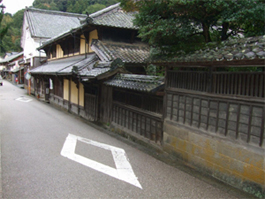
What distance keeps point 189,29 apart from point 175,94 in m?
2.09

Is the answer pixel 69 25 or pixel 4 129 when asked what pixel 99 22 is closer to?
pixel 4 129

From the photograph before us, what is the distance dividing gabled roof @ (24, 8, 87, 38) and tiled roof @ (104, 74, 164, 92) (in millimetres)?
Result: 26533

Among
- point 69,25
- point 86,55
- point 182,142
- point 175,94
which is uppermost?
point 69,25

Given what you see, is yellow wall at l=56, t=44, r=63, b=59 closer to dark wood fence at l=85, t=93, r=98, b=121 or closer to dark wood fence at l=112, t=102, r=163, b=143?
dark wood fence at l=85, t=93, r=98, b=121

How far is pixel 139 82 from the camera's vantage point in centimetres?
902

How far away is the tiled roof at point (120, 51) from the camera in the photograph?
12.8m

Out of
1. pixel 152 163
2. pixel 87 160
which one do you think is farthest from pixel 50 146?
pixel 152 163

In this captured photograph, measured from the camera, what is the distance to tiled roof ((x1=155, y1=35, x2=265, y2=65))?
4.63 m

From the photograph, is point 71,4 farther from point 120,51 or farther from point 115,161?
point 115,161

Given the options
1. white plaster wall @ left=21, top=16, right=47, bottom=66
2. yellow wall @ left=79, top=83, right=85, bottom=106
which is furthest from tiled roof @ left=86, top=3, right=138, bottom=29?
white plaster wall @ left=21, top=16, right=47, bottom=66

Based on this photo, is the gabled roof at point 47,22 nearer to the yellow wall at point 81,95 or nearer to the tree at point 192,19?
the yellow wall at point 81,95

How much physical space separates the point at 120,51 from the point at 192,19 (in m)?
6.93

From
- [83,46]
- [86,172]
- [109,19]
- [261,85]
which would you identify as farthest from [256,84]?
[83,46]

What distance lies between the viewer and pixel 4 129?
12.2 metres
